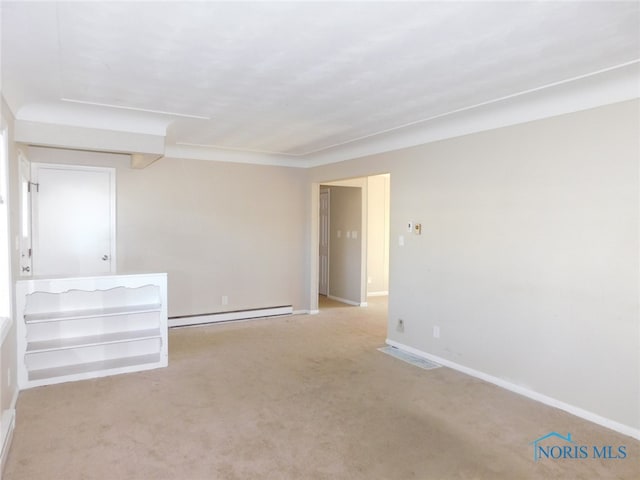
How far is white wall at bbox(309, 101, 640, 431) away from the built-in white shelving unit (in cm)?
273

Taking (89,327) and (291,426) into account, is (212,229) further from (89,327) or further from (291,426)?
(291,426)

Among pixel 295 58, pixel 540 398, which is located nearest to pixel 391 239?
pixel 540 398

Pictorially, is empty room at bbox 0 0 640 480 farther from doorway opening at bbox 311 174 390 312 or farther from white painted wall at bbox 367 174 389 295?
white painted wall at bbox 367 174 389 295

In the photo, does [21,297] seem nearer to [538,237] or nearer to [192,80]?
[192,80]

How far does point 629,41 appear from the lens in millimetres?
2328

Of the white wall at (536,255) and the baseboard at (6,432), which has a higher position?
the white wall at (536,255)

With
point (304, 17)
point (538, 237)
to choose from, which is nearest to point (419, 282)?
point (538, 237)

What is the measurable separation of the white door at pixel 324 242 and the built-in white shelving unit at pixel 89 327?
13.9ft

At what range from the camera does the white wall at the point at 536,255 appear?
9.80 ft

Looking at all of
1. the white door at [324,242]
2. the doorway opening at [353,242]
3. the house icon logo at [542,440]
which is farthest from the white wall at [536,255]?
the white door at [324,242]

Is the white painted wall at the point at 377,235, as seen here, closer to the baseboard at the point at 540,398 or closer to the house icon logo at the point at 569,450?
the baseboard at the point at 540,398

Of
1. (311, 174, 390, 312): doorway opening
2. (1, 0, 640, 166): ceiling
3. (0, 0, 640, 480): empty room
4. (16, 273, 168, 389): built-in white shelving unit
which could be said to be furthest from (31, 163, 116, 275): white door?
(311, 174, 390, 312): doorway opening

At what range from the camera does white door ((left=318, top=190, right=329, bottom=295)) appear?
827 cm

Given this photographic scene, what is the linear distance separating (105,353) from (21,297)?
95 cm
